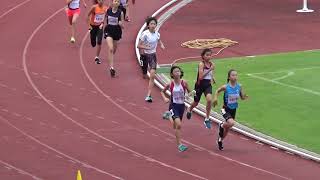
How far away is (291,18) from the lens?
32.6m

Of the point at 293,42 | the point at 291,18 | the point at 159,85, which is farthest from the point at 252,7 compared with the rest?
the point at 159,85

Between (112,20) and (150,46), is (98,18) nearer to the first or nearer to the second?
(112,20)

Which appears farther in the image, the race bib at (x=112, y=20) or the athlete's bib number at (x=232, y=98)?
the race bib at (x=112, y=20)

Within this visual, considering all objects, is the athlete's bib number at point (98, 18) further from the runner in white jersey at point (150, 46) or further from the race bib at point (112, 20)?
the runner in white jersey at point (150, 46)

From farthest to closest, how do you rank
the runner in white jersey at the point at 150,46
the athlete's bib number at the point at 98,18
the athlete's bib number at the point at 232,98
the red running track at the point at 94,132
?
1. the athlete's bib number at the point at 98,18
2. the runner in white jersey at the point at 150,46
3. the athlete's bib number at the point at 232,98
4. the red running track at the point at 94,132

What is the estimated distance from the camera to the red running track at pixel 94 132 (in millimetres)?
15008

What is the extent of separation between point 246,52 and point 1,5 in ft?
37.4

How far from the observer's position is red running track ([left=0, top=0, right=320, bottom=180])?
15008 millimetres

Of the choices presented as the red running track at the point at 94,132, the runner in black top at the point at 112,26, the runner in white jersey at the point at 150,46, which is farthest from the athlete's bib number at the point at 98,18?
the runner in white jersey at the point at 150,46

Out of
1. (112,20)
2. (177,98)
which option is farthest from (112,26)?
(177,98)

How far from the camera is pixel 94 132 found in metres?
17.6

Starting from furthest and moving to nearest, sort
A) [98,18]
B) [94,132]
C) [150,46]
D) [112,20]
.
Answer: [98,18], [112,20], [150,46], [94,132]

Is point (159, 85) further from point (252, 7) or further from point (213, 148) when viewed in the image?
point (252, 7)

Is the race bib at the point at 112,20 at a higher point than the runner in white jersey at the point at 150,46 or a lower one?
higher
